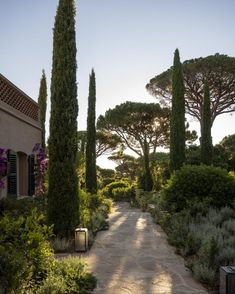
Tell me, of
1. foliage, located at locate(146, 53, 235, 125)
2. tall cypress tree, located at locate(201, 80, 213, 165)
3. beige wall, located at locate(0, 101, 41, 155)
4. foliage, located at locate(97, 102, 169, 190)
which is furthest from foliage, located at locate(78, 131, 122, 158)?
beige wall, located at locate(0, 101, 41, 155)

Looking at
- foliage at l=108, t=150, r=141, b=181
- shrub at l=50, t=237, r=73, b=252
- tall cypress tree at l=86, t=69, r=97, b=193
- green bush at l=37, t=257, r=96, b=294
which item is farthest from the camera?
foliage at l=108, t=150, r=141, b=181

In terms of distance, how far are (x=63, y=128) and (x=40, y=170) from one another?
4.29 m

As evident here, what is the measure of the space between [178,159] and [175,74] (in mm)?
5114

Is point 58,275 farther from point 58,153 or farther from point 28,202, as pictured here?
point 28,202

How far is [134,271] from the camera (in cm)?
635

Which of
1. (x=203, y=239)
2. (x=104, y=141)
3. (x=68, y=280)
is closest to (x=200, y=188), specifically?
(x=203, y=239)

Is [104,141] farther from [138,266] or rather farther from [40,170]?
[138,266]

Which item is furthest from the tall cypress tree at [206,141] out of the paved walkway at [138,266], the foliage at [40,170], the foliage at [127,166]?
the foliage at [127,166]

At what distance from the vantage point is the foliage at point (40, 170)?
1262 cm

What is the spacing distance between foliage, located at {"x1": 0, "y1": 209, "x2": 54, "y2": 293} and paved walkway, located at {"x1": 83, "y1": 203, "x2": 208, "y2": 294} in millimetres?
879

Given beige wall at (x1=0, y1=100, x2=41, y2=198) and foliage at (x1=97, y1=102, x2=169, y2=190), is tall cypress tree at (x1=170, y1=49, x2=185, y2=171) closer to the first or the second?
beige wall at (x1=0, y1=100, x2=41, y2=198)

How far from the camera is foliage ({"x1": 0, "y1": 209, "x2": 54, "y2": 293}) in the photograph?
4016mm

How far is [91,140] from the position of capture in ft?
65.4

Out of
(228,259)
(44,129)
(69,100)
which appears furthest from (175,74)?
(228,259)
